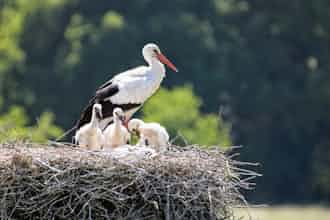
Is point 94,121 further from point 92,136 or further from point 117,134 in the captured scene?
point 117,134

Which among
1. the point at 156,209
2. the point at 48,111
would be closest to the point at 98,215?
the point at 156,209

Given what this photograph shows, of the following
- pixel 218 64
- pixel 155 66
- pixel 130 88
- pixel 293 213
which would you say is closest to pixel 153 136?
pixel 130 88

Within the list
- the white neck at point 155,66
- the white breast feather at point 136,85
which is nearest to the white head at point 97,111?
the white breast feather at point 136,85

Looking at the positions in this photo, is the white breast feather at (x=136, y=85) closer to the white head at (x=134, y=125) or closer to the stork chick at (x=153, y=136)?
the white head at (x=134, y=125)

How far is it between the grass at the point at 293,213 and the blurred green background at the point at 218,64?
59.0 inches

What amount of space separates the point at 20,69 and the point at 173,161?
31.4 meters

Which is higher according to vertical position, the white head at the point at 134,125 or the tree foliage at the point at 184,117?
the tree foliage at the point at 184,117

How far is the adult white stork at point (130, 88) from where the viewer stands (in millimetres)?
13914

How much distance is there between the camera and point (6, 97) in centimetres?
4116

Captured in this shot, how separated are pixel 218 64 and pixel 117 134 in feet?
98.3

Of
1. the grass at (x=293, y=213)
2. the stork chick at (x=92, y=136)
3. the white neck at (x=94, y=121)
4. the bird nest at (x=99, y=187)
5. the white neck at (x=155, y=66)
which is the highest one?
the grass at (x=293, y=213)

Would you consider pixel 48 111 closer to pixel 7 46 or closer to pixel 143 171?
pixel 7 46

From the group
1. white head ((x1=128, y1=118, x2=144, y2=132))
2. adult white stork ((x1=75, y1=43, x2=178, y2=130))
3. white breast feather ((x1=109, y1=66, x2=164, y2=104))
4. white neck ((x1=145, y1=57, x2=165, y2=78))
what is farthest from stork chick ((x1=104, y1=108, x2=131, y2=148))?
white neck ((x1=145, y1=57, x2=165, y2=78))

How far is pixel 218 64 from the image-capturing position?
42.4m
